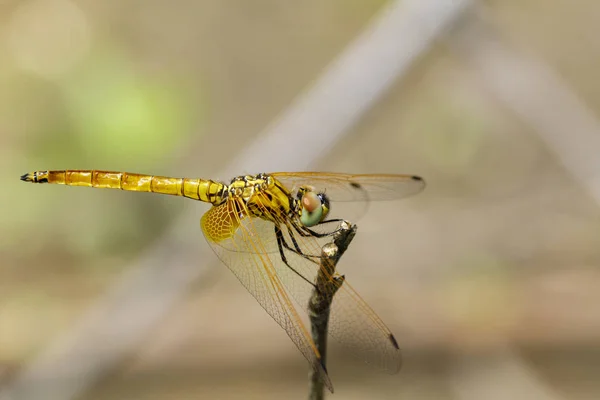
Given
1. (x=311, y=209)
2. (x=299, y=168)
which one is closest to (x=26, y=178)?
(x=311, y=209)

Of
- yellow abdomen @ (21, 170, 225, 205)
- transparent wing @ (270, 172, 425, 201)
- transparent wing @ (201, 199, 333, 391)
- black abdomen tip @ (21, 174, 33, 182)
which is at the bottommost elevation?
transparent wing @ (201, 199, 333, 391)

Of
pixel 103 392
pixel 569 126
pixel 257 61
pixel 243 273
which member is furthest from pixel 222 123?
pixel 243 273

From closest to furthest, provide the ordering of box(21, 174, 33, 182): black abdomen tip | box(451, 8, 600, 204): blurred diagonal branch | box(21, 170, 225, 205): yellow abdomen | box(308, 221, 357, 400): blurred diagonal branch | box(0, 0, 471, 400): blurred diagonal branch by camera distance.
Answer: box(308, 221, 357, 400): blurred diagonal branch < box(21, 174, 33, 182): black abdomen tip < box(21, 170, 225, 205): yellow abdomen < box(0, 0, 471, 400): blurred diagonal branch < box(451, 8, 600, 204): blurred diagonal branch

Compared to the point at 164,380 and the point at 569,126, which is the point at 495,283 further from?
the point at 164,380

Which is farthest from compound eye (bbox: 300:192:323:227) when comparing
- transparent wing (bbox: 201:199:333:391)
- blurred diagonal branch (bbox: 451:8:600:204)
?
blurred diagonal branch (bbox: 451:8:600:204)

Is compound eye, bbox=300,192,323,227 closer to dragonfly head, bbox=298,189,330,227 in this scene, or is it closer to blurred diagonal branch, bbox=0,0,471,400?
dragonfly head, bbox=298,189,330,227

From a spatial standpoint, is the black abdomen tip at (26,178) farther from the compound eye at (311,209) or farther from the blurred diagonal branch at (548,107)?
the blurred diagonal branch at (548,107)
